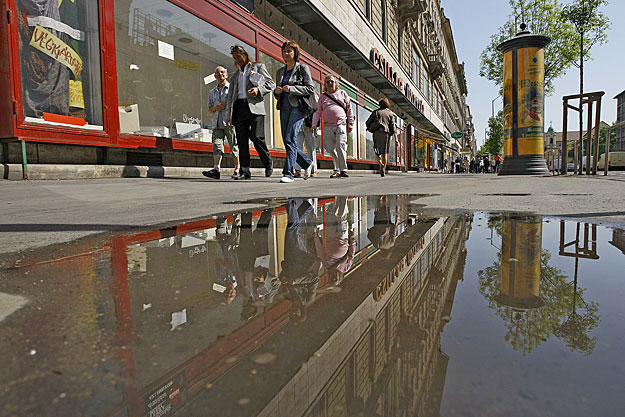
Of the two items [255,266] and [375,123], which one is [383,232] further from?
[375,123]

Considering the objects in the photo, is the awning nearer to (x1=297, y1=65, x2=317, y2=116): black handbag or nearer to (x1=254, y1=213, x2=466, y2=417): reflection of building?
(x1=297, y1=65, x2=317, y2=116): black handbag

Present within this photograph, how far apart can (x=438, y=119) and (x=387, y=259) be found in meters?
42.3

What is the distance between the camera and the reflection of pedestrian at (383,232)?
163 centimetres

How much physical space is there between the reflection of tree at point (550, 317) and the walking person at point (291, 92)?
5020 mm

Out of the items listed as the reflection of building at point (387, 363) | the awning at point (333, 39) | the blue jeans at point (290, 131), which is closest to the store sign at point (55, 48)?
the blue jeans at point (290, 131)

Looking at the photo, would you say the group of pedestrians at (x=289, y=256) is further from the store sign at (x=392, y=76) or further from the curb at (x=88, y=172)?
the store sign at (x=392, y=76)

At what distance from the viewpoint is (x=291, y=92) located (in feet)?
19.0

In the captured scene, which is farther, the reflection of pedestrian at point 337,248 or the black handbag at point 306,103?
the black handbag at point 306,103

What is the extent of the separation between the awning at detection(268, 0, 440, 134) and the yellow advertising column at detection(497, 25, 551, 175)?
554cm

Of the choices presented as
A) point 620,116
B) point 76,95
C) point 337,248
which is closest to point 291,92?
point 76,95

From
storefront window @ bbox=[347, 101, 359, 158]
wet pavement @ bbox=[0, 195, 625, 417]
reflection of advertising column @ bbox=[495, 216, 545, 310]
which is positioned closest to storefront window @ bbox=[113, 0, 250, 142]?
wet pavement @ bbox=[0, 195, 625, 417]

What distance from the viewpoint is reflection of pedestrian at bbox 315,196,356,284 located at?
4.13 ft

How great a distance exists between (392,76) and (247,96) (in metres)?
18.0

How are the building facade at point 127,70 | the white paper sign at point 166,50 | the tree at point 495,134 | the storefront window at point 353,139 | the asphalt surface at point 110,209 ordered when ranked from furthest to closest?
the tree at point 495,134, the storefront window at point 353,139, the white paper sign at point 166,50, the building facade at point 127,70, the asphalt surface at point 110,209
